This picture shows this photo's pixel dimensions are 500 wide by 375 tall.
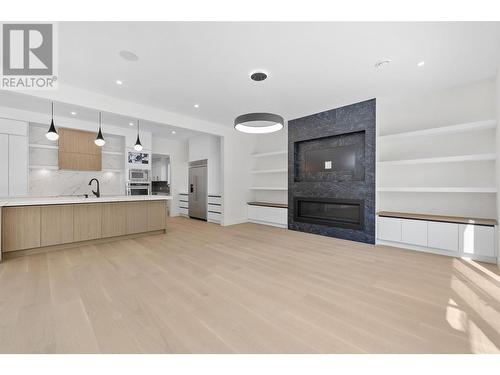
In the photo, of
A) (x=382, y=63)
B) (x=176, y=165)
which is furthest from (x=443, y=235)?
(x=176, y=165)

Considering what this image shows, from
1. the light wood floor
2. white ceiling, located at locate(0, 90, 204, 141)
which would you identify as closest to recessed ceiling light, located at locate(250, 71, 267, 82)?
white ceiling, located at locate(0, 90, 204, 141)

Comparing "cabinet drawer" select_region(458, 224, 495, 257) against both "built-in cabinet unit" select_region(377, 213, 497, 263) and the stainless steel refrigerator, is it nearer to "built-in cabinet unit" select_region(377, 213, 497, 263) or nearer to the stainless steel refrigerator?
"built-in cabinet unit" select_region(377, 213, 497, 263)

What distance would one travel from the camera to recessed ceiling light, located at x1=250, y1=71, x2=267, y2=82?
10.6 feet

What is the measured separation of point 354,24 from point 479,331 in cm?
296

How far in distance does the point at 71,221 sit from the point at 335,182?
526 centimetres

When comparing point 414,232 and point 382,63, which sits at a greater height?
point 382,63

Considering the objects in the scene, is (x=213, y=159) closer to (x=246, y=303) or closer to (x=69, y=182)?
(x=69, y=182)

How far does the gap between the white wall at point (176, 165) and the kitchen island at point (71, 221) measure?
3.01 meters

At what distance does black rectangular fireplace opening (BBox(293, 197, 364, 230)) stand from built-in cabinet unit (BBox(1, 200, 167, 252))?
337 cm

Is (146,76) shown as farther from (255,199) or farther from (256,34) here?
(255,199)

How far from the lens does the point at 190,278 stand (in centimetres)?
261

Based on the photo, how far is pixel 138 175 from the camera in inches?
253

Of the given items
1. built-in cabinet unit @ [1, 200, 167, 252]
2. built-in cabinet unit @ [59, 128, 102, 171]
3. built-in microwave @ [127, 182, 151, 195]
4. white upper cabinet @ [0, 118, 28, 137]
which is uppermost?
white upper cabinet @ [0, 118, 28, 137]
